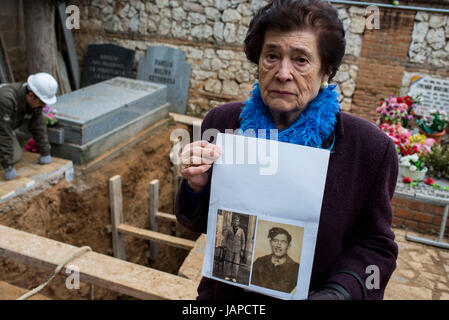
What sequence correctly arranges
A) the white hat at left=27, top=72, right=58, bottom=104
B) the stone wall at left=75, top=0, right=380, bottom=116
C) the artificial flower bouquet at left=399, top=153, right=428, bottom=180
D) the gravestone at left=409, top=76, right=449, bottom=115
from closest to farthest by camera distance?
the artificial flower bouquet at left=399, top=153, right=428, bottom=180
the white hat at left=27, top=72, right=58, bottom=104
the gravestone at left=409, top=76, right=449, bottom=115
the stone wall at left=75, top=0, right=380, bottom=116

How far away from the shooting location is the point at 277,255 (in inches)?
44.4

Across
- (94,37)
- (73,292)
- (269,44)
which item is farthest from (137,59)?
(269,44)

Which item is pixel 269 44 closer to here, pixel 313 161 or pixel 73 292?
pixel 313 161

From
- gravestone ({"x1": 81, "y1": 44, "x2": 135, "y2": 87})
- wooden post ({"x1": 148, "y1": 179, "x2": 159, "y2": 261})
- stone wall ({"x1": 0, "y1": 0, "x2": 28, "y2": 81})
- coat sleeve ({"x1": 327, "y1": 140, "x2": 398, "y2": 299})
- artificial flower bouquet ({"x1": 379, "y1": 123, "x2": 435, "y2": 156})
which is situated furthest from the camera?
gravestone ({"x1": 81, "y1": 44, "x2": 135, "y2": 87})

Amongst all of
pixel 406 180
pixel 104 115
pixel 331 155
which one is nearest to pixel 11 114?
pixel 104 115

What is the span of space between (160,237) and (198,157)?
4097mm

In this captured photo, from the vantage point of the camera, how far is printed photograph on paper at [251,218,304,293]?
1.10 metres

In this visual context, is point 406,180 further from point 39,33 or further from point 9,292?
point 39,33

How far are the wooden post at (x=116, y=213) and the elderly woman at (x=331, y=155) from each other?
3982mm

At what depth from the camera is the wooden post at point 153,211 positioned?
227 inches

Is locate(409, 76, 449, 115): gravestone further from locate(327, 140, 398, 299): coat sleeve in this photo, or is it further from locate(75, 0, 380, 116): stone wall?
locate(327, 140, 398, 299): coat sleeve

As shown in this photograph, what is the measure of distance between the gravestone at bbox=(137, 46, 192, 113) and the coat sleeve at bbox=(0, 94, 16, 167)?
4.79 metres

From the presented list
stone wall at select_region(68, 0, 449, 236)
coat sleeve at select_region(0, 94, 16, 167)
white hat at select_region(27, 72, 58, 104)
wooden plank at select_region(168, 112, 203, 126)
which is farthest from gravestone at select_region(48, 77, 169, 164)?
stone wall at select_region(68, 0, 449, 236)
